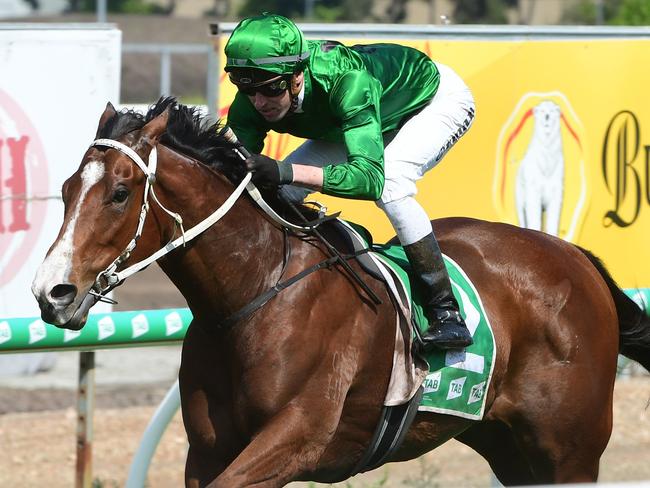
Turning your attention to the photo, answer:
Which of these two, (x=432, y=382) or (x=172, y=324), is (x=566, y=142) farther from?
(x=432, y=382)

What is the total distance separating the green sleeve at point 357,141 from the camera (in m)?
3.62

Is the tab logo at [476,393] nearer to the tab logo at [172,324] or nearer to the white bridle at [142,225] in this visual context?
the white bridle at [142,225]

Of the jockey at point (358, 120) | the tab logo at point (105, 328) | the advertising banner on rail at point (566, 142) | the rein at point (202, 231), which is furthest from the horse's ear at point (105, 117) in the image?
the advertising banner on rail at point (566, 142)

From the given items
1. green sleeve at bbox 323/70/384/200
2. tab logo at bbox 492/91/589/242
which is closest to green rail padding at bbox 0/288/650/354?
green sleeve at bbox 323/70/384/200

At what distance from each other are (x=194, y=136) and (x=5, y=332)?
127cm

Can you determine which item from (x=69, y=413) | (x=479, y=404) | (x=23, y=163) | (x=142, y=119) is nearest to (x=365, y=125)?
(x=142, y=119)

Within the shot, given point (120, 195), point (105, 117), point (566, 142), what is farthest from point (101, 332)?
point (566, 142)

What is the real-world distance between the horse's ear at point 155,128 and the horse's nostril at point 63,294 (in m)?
0.51

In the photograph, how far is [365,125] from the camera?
3.70m

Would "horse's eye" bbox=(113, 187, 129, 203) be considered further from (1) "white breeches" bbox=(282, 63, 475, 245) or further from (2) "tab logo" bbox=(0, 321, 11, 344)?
(2) "tab logo" bbox=(0, 321, 11, 344)

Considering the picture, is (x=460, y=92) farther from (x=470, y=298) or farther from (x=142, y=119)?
(x=142, y=119)

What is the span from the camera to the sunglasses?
371 centimetres

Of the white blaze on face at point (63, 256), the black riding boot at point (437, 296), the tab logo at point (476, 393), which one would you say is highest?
the white blaze on face at point (63, 256)

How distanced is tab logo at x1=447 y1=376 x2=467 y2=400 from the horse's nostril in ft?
4.56
